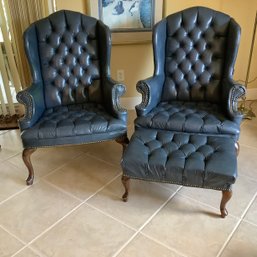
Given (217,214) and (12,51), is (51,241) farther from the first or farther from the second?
(12,51)

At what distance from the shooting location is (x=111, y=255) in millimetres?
1513

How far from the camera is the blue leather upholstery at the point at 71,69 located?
216cm

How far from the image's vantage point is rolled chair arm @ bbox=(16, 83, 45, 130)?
195 cm

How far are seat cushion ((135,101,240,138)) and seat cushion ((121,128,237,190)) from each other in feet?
0.25

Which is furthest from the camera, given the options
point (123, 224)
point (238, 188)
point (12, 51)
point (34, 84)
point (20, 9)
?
point (12, 51)

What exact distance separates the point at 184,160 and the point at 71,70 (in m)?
1.26

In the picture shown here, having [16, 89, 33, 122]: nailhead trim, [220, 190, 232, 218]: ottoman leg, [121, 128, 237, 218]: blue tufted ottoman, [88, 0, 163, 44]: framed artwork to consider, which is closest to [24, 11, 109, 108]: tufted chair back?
[16, 89, 33, 122]: nailhead trim

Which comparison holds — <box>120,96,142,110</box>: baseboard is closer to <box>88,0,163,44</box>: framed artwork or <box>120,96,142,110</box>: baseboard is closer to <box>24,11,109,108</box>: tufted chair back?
<box>88,0,163,44</box>: framed artwork

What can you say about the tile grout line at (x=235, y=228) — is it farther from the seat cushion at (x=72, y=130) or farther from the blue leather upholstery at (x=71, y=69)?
the blue leather upholstery at (x=71, y=69)

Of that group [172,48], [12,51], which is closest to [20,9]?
[12,51]

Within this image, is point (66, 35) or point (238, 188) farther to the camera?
point (66, 35)

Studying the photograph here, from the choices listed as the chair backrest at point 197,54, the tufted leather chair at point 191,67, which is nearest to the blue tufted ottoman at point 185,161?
the tufted leather chair at point 191,67

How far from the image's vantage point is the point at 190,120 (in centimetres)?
198

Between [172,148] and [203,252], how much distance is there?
0.61 metres
